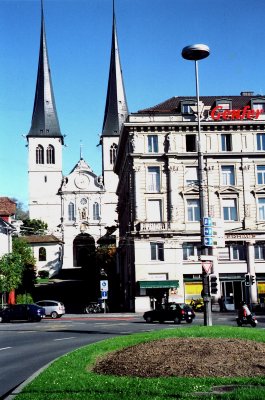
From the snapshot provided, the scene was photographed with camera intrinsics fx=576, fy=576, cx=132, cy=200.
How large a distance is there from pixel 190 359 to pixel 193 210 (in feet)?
141

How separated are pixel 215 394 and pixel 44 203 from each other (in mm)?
114431

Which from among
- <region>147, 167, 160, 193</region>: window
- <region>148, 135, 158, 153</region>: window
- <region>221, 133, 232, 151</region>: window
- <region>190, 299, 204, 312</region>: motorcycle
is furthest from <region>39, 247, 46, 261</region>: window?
<region>190, 299, 204, 312</region>: motorcycle

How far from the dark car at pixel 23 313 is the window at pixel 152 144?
19.8 meters

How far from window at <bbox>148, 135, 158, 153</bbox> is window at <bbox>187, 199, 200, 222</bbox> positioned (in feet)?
19.9

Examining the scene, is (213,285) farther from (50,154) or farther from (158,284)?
(50,154)

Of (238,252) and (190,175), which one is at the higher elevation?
(190,175)

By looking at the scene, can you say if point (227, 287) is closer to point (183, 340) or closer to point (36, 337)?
point (36, 337)

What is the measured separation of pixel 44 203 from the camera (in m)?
122

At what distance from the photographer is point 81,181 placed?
116 meters

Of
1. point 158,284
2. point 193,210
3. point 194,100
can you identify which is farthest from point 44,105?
point 158,284

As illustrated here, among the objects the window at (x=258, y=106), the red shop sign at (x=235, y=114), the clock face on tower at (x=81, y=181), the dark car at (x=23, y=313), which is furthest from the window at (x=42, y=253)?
the dark car at (x=23, y=313)

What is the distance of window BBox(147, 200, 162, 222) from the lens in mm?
55469

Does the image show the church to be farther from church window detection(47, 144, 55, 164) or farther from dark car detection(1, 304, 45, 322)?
dark car detection(1, 304, 45, 322)

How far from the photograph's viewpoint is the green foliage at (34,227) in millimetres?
116625
